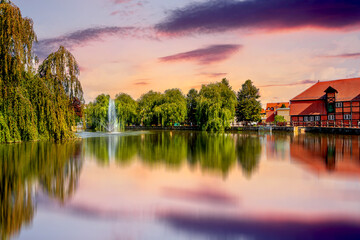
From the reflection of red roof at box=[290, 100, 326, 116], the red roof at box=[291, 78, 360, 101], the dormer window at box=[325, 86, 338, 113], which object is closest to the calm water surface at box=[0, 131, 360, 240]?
the red roof at box=[291, 78, 360, 101]

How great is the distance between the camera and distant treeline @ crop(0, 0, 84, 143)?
15.0m

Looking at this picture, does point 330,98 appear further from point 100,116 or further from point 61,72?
point 61,72

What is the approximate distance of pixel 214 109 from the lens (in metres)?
39.7

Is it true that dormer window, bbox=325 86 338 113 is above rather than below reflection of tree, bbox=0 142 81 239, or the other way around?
above

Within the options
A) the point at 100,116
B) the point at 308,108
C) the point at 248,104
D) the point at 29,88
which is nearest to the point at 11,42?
the point at 29,88

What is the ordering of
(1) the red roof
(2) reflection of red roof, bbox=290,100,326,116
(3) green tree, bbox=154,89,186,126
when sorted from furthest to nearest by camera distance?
(3) green tree, bbox=154,89,186,126
(2) reflection of red roof, bbox=290,100,326,116
(1) the red roof

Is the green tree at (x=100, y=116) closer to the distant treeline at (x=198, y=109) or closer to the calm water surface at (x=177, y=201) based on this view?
the distant treeline at (x=198, y=109)

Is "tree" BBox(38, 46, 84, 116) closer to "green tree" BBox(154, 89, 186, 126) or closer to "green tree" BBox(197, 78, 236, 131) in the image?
"green tree" BBox(197, 78, 236, 131)

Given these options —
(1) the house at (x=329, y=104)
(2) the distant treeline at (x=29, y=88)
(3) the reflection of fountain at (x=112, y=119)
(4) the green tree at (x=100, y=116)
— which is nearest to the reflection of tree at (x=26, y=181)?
(2) the distant treeline at (x=29, y=88)

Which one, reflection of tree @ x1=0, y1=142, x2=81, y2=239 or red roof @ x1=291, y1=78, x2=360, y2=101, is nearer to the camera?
reflection of tree @ x1=0, y1=142, x2=81, y2=239

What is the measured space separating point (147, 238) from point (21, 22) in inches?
606

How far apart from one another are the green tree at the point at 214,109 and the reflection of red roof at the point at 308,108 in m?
10.2

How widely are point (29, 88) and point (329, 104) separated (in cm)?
4016

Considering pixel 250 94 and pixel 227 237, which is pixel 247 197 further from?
pixel 250 94
